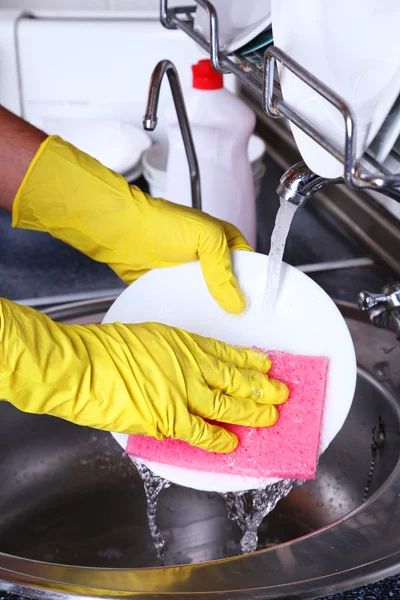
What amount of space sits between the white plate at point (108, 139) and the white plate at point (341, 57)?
1027 mm

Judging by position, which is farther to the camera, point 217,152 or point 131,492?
point 217,152

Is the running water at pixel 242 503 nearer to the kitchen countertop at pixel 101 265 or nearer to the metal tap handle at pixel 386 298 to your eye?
the metal tap handle at pixel 386 298

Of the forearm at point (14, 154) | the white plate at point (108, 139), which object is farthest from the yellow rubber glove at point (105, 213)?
the white plate at point (108, 139)

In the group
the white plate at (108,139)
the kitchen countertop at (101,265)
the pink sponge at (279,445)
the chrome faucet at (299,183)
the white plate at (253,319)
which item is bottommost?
the kitchen countertop at (101,265)

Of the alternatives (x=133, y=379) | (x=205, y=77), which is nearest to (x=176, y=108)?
(x=205, y=77)

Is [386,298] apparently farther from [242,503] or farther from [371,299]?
[242,503]

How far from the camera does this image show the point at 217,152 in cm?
145

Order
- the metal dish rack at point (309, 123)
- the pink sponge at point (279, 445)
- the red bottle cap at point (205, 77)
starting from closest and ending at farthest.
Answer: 1. the metal dish rack at point (309, 123)
2. the pink sponge at point (279, 445)
3. the red bottle cap at point (205, 77)

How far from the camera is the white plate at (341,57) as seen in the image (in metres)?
0.68

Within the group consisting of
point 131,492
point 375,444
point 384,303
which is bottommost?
point 131,492

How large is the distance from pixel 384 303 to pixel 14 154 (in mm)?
616

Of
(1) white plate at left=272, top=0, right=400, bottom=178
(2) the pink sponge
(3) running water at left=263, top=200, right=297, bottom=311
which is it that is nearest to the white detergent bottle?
(3) running water at left=263, top=200, right=297, bottom=311

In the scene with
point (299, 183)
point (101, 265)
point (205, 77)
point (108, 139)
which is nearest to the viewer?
point (299, 183)

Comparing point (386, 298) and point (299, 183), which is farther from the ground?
point (299, 183)
